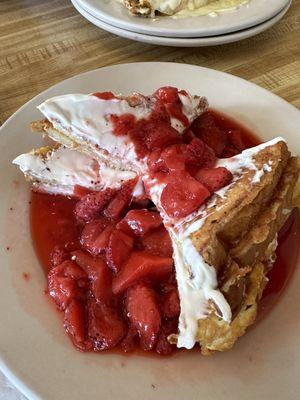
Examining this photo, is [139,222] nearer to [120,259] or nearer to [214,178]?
[120,259]

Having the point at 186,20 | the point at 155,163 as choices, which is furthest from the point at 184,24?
the point at 155,163

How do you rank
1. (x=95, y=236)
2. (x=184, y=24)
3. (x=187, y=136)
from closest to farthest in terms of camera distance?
(x=95, y=236)
(x=187, y=136)
(x=184, y=24)

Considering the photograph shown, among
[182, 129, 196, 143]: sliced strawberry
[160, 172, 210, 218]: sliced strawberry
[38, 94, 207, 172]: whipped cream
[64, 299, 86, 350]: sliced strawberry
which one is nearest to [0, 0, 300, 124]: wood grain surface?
[38, 94, 207, 172]: whipped cream

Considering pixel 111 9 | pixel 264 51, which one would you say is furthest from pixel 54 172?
pixel 264 51

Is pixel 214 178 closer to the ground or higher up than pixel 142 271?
higher up

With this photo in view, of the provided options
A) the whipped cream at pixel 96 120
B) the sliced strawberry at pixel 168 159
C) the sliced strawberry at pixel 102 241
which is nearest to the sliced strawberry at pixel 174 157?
the sliced strawberry at pixel 168 159

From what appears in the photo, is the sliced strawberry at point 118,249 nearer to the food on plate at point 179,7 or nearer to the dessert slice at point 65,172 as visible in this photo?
the dessert slice at point 65,172
